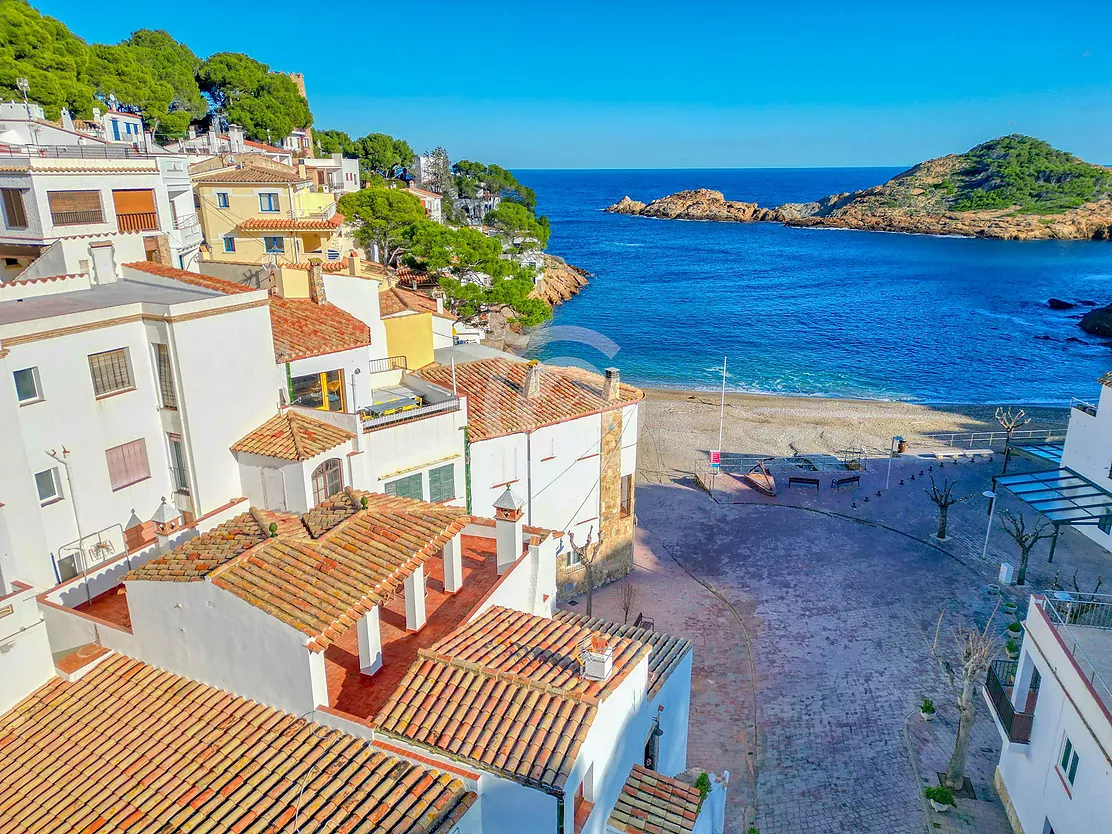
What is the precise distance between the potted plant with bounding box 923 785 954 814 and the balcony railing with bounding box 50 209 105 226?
102ft

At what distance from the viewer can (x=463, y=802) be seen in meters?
9.32

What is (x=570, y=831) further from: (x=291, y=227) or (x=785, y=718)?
(x=291, y=227)

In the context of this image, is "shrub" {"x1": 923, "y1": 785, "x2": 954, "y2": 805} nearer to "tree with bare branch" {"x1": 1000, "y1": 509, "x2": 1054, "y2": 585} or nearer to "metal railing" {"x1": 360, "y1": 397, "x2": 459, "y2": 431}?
"tree with bare branch" {"x1": 1000, "y1": 509, "x2": 1054, "y2": 585}

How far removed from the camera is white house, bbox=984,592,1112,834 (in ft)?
44.3

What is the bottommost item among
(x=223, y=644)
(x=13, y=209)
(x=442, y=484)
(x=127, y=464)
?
(x=442, y=484)

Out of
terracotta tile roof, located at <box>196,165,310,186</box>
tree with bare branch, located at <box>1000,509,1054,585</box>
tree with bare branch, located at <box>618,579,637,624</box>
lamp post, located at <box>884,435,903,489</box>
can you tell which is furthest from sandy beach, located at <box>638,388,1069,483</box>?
terracotta tile roof, located at <box>196,165,310,186</box>

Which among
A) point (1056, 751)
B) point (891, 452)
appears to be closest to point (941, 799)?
point (1056, 751)

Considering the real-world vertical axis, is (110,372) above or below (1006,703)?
above

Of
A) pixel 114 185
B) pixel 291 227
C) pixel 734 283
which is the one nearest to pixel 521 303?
pixel 291 227

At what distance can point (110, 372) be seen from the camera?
51.1 ft

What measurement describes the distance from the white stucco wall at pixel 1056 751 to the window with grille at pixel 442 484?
562 inches

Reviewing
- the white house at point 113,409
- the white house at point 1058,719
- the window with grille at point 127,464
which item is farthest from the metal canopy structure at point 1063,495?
the window with grille at point 127,464

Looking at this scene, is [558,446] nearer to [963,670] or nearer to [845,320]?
[963,670]

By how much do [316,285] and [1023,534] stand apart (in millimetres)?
25923
